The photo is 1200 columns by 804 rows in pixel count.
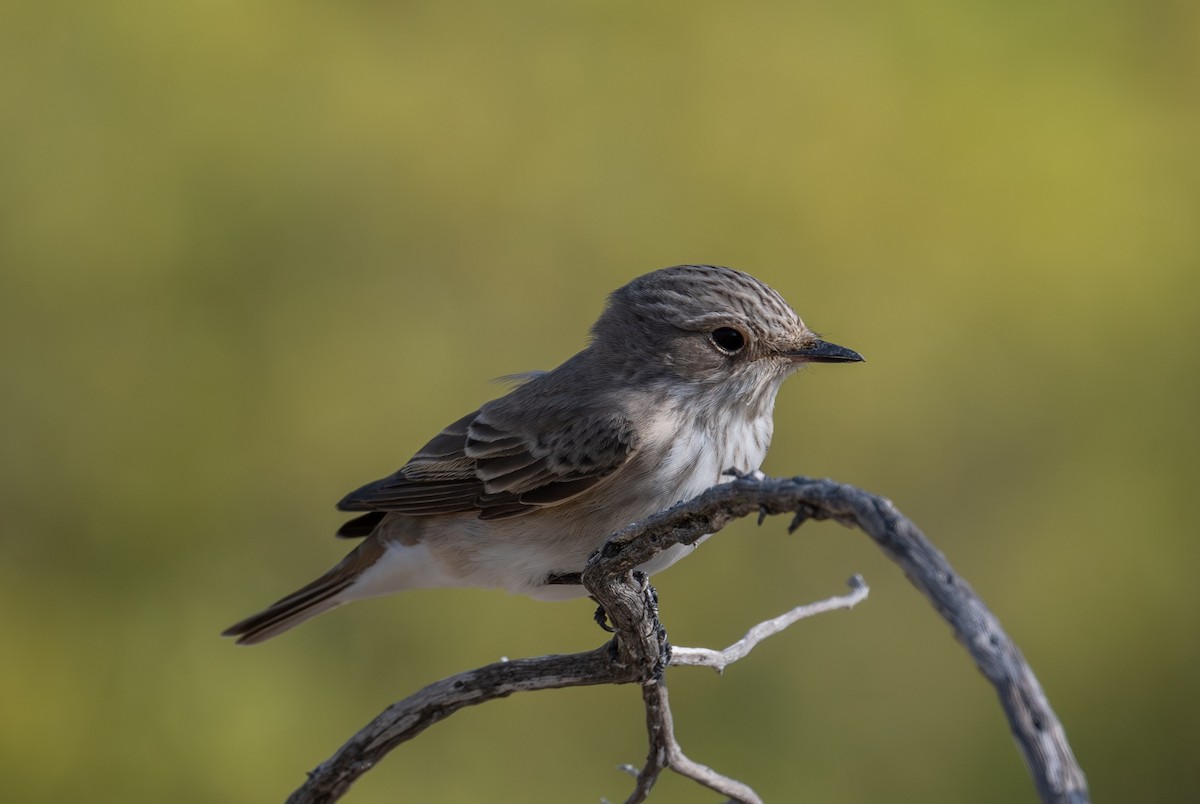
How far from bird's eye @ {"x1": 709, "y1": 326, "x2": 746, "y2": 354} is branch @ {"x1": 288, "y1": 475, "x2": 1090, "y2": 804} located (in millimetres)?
831

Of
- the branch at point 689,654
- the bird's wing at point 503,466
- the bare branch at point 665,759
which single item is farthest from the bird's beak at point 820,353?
the bare branch at point 665,759

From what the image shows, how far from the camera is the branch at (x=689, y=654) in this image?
118 centimetres

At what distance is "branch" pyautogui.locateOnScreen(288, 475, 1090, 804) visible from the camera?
1185mm

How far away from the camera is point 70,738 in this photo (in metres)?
4.19

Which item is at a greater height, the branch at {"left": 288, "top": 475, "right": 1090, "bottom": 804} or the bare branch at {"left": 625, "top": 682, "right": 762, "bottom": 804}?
the branch at {"left": 288, "top": 475, "right": 1090, "bottom": 804}

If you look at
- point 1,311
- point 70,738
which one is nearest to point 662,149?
point 1,311

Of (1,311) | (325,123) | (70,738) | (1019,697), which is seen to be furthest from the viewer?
(325,123)

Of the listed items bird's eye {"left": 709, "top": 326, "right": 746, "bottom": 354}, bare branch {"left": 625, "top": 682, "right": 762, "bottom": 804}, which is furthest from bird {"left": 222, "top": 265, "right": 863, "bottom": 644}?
bare branch {"left": 625, "top": 682, "right": 762, "bottom": 804}

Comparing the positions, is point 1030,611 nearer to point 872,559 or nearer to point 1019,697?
point 872,559

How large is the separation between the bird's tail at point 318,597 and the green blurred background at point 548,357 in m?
0.74

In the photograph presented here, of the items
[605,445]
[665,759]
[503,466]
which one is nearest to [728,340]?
[605,445]

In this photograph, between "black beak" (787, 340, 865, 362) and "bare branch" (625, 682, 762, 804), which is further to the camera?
"black beak" (787, 340, 865, 362)

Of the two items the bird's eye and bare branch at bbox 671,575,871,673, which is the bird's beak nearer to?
the bird's eye

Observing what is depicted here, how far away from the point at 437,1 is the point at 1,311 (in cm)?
218
